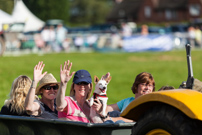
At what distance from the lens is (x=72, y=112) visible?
492 centimetres

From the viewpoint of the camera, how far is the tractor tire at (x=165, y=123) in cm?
356

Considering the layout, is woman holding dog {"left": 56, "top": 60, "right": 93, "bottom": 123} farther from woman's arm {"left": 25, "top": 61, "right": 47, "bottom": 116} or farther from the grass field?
the grass field

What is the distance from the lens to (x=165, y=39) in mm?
29609

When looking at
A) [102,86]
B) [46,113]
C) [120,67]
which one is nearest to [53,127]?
[102,86]

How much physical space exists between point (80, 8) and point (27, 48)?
89462mm

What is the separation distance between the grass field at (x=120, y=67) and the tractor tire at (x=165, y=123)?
8288mm

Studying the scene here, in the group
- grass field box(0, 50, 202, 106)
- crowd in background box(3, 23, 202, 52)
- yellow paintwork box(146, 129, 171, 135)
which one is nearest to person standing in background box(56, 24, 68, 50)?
crowd in background box(3, 23, 202, 52)

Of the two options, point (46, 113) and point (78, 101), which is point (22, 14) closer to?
point (46, 113)

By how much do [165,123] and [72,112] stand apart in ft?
4.69

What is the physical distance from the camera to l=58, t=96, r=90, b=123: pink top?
4.86m

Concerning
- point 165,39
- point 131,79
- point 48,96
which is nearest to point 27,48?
point 165,39

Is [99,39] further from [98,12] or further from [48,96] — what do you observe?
[98,12]

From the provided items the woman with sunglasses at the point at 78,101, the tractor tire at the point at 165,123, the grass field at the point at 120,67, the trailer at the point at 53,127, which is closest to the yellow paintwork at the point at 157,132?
the tractor tire at the point at 165,123

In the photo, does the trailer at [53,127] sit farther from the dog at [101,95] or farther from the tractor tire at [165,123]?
the dog at [101,95]
